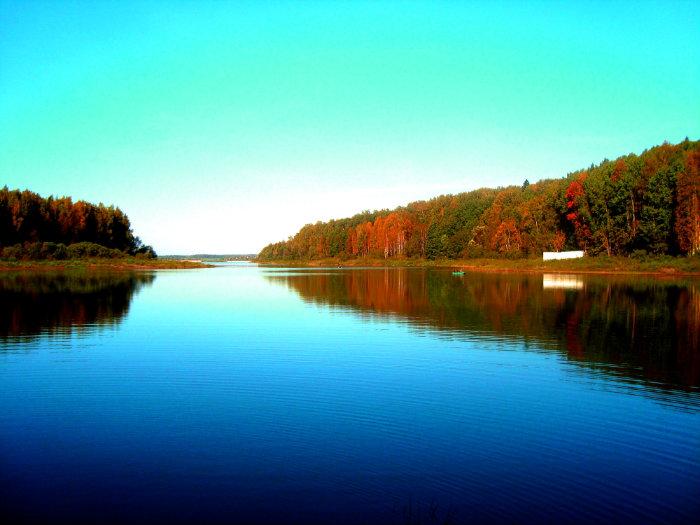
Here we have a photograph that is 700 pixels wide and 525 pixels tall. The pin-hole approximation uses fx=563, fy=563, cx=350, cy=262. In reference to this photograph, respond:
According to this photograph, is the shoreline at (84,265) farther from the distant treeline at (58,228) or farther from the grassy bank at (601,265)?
the grassy bank at (601,265)

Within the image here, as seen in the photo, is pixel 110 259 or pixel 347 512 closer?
pixel 347 512

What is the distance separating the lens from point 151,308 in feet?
104

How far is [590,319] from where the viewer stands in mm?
25703

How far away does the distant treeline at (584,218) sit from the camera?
6338 centimetres

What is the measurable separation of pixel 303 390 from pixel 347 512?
19.8ft

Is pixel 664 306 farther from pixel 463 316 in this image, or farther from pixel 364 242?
pixel 364 242

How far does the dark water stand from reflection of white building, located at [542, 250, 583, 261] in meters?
60.9

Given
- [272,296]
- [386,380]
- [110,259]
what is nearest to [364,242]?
[110,259]

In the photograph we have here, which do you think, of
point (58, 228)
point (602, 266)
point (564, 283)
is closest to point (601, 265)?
point (602, 266)

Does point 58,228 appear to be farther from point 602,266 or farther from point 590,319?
point 590,319

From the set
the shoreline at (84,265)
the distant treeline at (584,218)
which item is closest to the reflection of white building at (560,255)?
the distant treeline at (584,218)

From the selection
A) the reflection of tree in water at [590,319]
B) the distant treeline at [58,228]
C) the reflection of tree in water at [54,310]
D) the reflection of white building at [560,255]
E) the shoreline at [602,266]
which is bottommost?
the reflection of tree in water at [590,319]

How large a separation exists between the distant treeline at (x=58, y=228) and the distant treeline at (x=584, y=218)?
215ft

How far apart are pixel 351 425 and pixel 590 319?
18.9m
